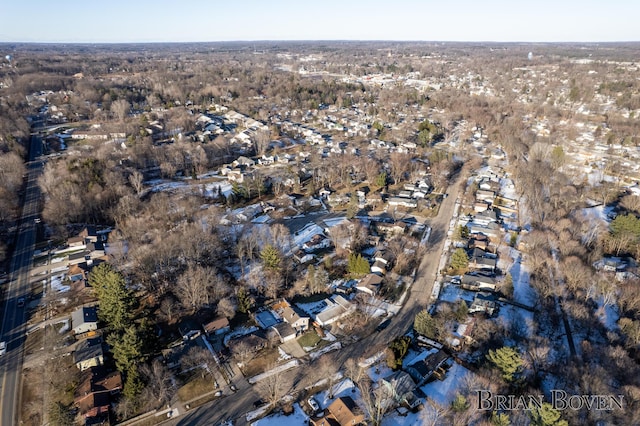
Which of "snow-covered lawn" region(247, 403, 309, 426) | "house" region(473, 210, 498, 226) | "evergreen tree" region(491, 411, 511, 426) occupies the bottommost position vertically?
"snow-covered lawn" region(247, 403, 309, 426)

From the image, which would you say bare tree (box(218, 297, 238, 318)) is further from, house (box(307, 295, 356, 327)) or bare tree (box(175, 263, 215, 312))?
house (box(307, 295, 356, 327))

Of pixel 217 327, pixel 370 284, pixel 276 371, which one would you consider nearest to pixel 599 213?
pixel 370 284

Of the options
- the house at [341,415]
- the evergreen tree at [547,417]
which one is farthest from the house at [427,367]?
the evergreen tree at [547,417]

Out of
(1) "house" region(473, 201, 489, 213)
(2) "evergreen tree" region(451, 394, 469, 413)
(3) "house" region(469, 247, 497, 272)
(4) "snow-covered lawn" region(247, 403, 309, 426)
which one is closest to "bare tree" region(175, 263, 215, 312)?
(4) "snow-covered lawn" region(247, 403, 309, 426)

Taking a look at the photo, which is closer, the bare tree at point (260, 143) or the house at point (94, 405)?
the house at point (94, 405)

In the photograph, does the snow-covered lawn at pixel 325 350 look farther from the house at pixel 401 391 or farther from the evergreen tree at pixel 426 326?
the evergreen tree at pixel 426 326

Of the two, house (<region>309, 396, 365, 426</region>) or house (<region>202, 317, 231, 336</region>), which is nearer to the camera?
house (<region>309, 396, 365, 426</region>)
